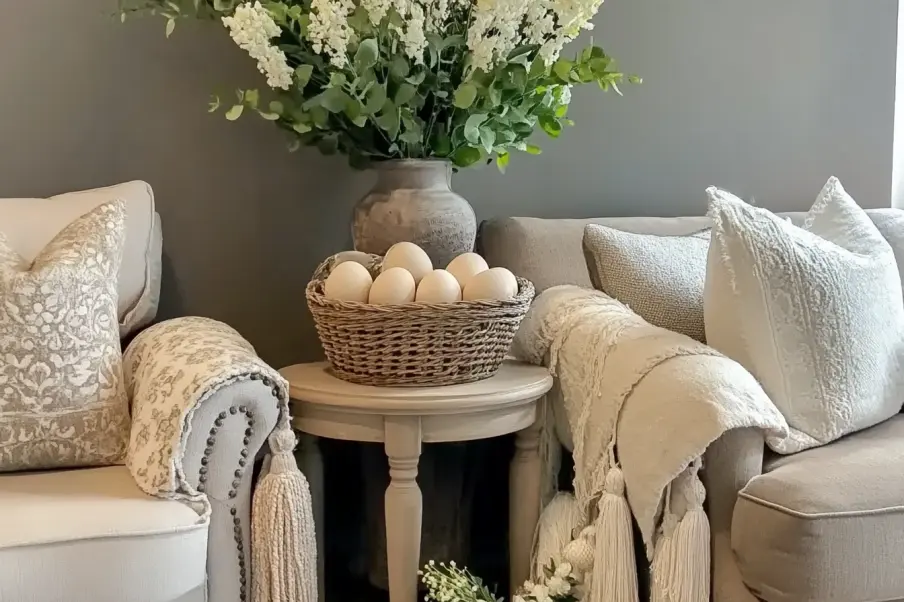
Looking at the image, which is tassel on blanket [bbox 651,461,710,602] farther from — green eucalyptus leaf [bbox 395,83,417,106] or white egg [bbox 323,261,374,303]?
green eucalyptus leaf [bbox 395,83,417,106]

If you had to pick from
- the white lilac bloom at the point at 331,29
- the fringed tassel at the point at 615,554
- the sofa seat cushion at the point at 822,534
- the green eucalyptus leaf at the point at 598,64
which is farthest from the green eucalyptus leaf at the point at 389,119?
the sofa seat cushion at the point at 822,534

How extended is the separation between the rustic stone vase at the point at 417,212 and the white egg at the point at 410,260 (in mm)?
90

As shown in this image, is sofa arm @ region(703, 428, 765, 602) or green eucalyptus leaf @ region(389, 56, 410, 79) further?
green eucalyptus leaf @ region(389, 56, 410, 79)

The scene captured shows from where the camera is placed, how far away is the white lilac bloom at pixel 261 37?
4.38ft

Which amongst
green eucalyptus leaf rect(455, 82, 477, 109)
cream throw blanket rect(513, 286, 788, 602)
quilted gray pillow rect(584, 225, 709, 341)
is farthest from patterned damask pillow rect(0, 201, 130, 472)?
quilted gray pillow rect(584, 225, 709, 341)

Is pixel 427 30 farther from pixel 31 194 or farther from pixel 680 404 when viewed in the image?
pixel 31 194

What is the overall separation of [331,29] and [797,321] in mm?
824

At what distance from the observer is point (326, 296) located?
1.40 m

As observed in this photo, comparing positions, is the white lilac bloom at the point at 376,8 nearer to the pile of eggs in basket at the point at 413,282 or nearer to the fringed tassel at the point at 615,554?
the pile of eggs in basket at the point at 413,282

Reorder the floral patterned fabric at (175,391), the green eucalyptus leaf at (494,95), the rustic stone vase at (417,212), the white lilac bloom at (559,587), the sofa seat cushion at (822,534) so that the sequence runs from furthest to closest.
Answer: the rustic stone vase at (417,212) < the green eucalyptus leaf at (494,95) < the white lilac bloom at (559,587) < the floral patterned fabric at (175,391) < the sofa seat cushion at (822,534)

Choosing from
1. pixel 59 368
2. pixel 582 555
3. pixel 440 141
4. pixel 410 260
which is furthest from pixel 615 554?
pixel 59 368

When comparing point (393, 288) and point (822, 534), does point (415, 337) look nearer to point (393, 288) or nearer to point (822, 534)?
point (393, 288)

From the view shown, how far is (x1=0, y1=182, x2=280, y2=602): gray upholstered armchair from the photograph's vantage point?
1.09 meters

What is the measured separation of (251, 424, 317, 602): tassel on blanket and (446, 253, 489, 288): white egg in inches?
14.4
